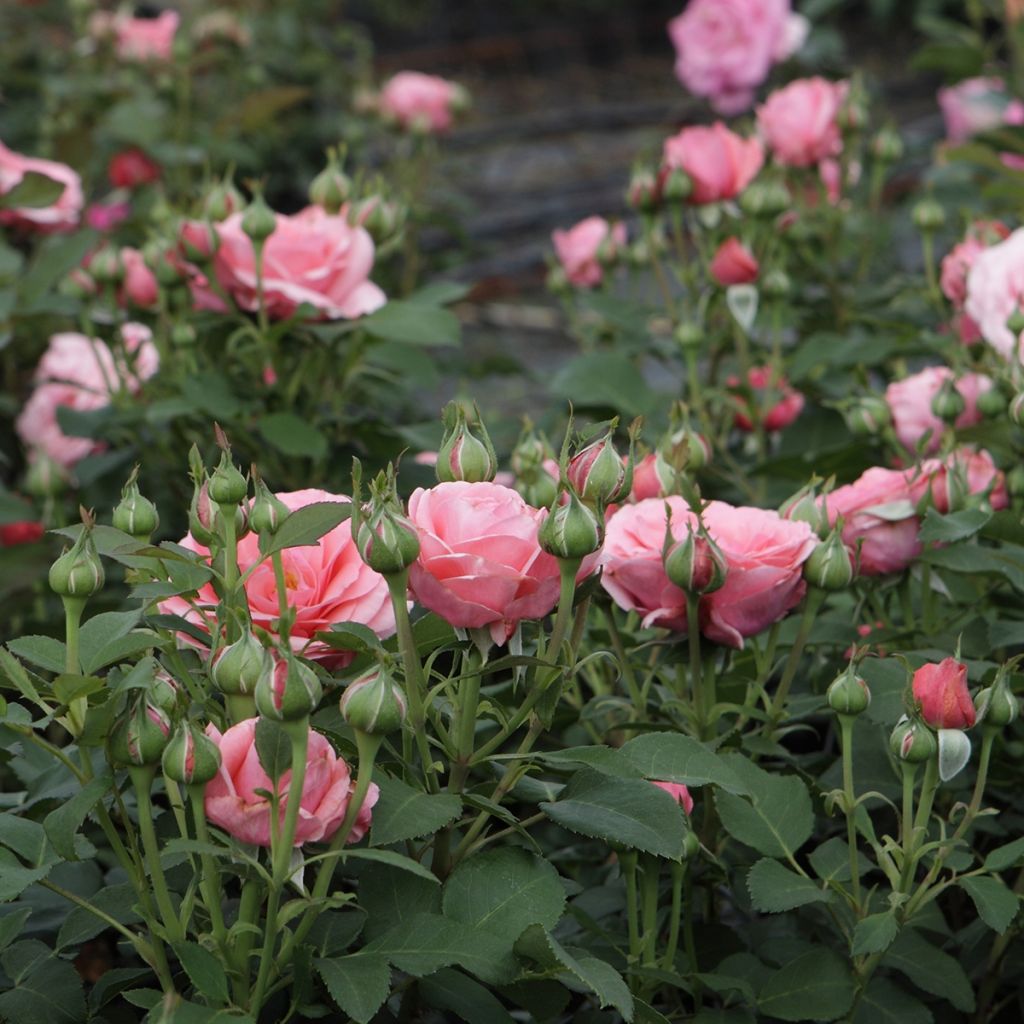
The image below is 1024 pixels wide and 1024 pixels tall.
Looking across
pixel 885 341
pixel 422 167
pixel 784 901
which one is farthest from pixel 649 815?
pixel 422 167

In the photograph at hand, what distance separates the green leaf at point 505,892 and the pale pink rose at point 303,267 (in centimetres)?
52

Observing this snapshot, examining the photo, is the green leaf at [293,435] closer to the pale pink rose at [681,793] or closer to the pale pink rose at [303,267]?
the pale pink rose at [303,267]

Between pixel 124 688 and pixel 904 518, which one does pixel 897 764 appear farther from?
pixel 124 688

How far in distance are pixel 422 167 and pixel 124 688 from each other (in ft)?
6.64

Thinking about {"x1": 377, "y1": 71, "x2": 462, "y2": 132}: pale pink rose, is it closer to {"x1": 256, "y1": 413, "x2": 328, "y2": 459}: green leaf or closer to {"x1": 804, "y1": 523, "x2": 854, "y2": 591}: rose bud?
{"x1": 256, "y1": 413, "x2": 328, "y2": 459}: green leaf

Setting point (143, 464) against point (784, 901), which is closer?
point (784, 901)

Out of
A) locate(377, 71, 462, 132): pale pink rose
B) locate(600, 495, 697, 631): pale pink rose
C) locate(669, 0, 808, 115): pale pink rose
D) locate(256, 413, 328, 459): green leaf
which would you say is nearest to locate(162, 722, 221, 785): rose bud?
locate(600, 495, 697, 631): pale pink rose

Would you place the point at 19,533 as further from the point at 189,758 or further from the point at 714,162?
the point at 189,758

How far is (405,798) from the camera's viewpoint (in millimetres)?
630

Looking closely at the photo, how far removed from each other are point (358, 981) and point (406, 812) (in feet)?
0.23

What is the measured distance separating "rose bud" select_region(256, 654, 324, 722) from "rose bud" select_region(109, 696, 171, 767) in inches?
2.3

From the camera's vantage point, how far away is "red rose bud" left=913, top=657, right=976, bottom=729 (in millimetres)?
683

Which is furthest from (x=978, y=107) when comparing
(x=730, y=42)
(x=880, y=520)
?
(x=880, y=520)

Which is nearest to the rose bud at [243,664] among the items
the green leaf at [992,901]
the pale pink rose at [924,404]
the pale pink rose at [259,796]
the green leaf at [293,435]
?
the pale pink rose at [259,796]
